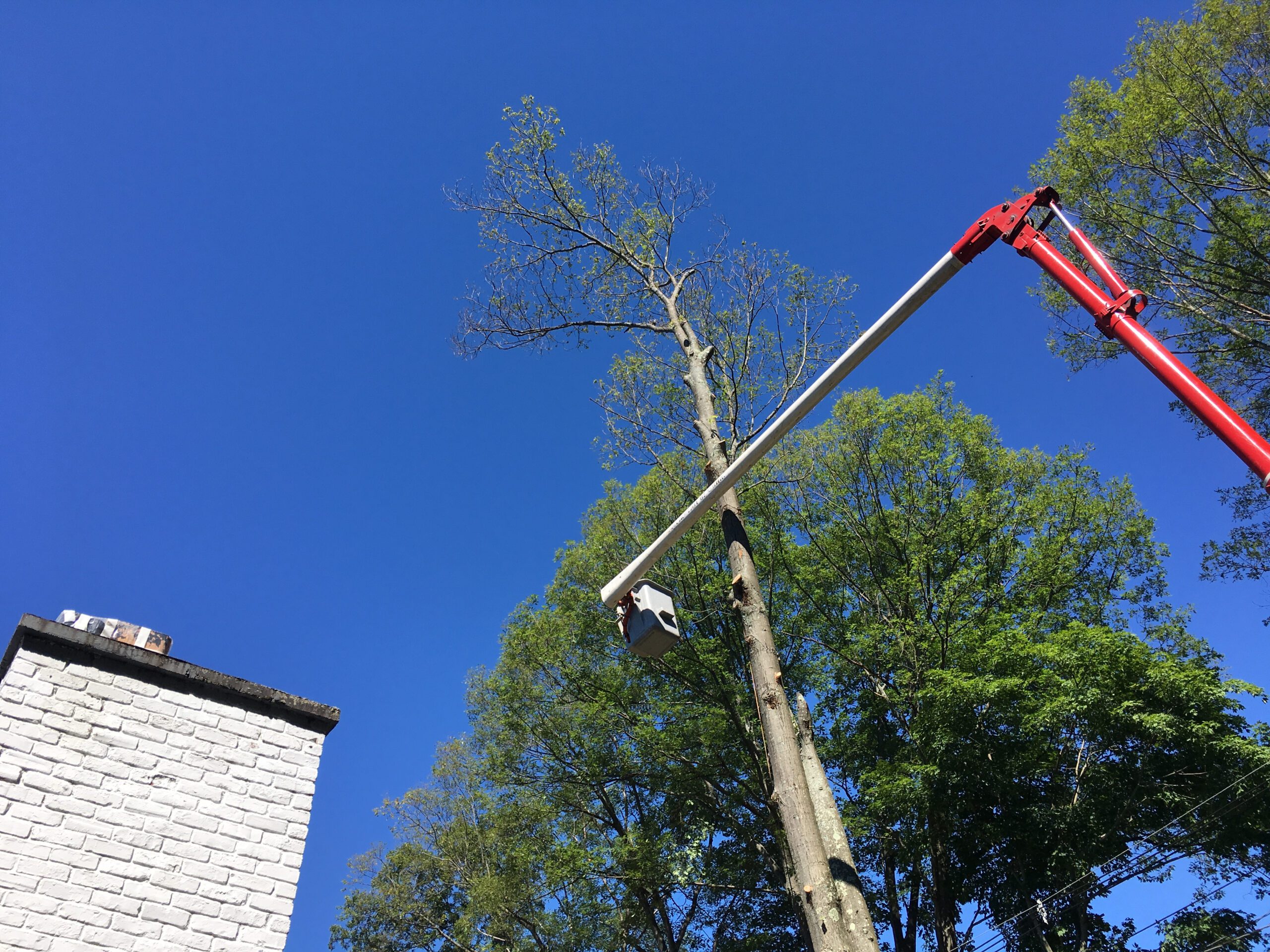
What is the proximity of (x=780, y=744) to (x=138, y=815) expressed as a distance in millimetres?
4690

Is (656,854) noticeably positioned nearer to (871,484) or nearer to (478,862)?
(871,484)

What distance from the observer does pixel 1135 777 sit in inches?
517

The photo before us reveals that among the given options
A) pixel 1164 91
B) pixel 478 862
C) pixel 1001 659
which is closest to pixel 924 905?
pixel 1001 659

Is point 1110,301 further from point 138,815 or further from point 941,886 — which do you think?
point 941,886

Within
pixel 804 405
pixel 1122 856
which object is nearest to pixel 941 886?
pixel 1122 856

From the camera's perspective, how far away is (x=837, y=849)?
8.20m

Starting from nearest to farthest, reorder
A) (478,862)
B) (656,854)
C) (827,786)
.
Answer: (827,786)
(656,854)
(478,862)

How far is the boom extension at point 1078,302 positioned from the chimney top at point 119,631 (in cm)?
317

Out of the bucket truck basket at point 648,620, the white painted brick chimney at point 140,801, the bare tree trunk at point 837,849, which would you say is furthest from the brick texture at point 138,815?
the bare tree trunk at point 837,849

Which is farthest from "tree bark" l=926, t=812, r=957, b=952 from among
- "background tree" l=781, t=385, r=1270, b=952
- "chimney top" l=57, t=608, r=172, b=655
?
"chimney top" l=57, t=608, r=172, b=655

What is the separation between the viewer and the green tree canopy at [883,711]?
1334 centimetres

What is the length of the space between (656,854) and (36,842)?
1308cm

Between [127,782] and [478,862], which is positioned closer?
[127,782]

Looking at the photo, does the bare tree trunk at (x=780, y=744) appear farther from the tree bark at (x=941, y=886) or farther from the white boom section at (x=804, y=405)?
the tree bark at (x=941, y=886)
